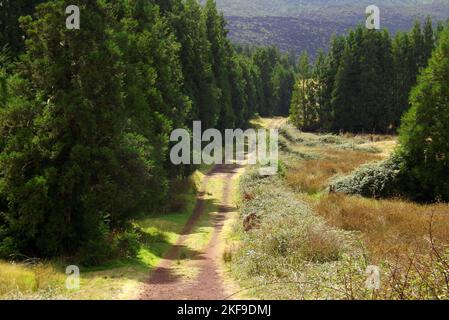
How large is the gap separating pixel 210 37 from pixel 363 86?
87.7 ft

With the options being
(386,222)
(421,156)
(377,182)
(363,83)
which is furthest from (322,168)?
(363,83)

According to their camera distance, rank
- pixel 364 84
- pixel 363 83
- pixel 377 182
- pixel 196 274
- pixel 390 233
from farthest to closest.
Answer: pixel 363 83
pixel 364 84
pixel 377 182
pixel 390 233
pixel 196 274

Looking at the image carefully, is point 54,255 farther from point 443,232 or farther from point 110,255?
point 443,232

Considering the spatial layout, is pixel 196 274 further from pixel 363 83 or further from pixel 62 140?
pixel 363 83

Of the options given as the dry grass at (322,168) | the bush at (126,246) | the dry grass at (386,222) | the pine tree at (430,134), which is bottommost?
the dry grass at (322,168)

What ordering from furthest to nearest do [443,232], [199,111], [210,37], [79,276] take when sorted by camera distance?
[210,37] → [199,111] → [443,232] → [79,276]

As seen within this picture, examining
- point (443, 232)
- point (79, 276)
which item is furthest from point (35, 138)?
point (443, 232)

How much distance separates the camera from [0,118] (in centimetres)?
1998

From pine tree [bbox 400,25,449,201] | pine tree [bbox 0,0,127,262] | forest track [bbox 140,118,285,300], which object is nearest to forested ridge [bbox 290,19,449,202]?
pine tree [bbox 400,25,449,201]

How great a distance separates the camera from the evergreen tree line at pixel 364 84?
7706 cm

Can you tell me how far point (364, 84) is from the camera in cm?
7650

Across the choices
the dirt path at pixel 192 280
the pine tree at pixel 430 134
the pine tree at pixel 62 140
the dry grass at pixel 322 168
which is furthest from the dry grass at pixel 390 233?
the pine tree at pixel 62 140

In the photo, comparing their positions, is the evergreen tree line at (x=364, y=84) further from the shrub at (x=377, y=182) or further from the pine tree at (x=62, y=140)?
the pine tree at (x=62, y=140)

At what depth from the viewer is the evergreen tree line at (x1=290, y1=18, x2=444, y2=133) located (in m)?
77.1
